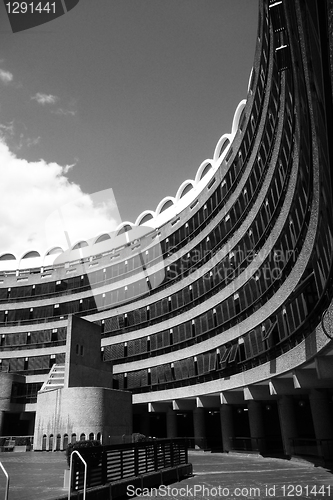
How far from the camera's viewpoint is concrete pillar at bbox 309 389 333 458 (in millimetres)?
21906

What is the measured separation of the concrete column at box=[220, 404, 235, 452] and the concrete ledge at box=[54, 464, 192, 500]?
59.5 feet

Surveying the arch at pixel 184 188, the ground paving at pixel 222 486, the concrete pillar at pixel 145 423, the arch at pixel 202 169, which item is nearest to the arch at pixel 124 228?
the arch at pixel 184 188

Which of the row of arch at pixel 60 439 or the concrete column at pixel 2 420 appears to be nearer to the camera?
the row of arch at pixel 60 439

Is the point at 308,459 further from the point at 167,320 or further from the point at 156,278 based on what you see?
the point at 156,278

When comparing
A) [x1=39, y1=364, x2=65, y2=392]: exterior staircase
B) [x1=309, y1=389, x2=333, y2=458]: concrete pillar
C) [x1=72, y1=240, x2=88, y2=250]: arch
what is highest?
[x1=72, y1=240, x2=88, y2=250]: arch

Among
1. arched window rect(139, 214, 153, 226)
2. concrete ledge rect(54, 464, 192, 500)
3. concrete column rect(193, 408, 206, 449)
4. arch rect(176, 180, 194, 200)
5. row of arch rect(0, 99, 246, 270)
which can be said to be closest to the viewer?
concrete ledge rect(54, 464, 192, 500)

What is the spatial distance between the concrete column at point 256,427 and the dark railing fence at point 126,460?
43.9 ft

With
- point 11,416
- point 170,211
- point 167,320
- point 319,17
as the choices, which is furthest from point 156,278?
point 319,17

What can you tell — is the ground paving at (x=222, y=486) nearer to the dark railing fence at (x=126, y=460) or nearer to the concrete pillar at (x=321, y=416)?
the dark railing fence at (x=126, y=460)

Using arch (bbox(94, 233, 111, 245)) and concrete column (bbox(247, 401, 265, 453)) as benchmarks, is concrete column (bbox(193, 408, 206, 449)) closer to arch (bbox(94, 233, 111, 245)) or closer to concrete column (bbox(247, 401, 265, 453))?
concrete column (bbox(247, 401, 265, 453))

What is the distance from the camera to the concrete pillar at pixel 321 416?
71.9 ft

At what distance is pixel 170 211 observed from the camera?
5075cm

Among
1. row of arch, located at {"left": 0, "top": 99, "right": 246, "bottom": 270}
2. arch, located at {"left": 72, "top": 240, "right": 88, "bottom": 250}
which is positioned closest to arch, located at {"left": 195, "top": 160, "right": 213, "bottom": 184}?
row of arch, located at {"left": 0, "top": 99, "right": 246, "bottom": 270}

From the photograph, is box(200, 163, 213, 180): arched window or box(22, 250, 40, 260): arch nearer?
box(200, 163, 213, 180): arched window
